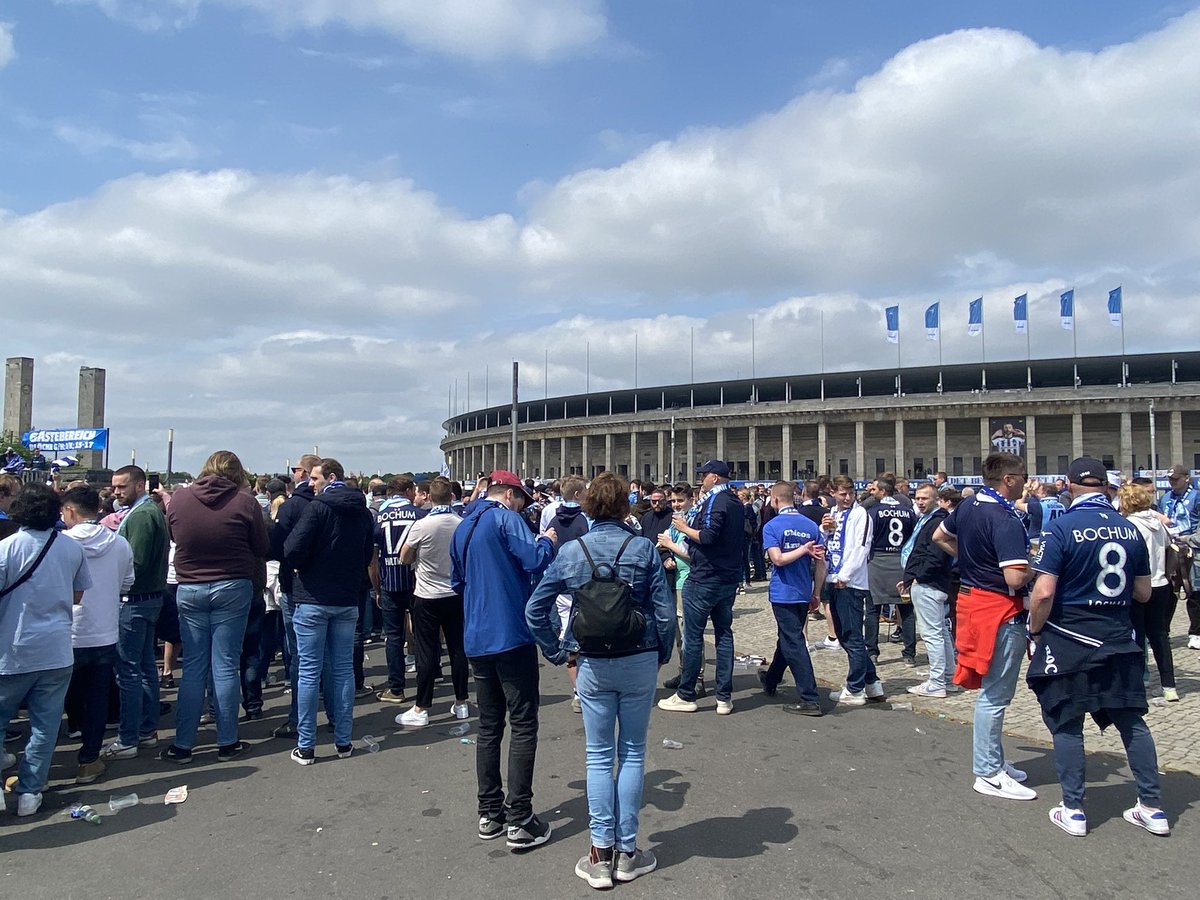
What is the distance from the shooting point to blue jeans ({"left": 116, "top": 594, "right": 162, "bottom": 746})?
631 centimetres

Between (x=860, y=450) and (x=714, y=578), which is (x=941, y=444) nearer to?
(x=860, y=450)

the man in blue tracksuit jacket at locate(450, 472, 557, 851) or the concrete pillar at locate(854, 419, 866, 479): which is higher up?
the concrete pillar at locate(854, 419, 866, 479)

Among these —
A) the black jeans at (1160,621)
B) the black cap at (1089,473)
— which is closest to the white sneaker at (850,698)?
the black jeans at (1160,621)

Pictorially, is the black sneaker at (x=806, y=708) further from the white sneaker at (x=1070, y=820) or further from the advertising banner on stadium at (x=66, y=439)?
the advertising banner on stadium at (x=66, y=439)

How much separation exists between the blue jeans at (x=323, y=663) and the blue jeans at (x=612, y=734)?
2750 mm

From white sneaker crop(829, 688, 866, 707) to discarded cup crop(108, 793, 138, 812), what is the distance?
6.00 metres

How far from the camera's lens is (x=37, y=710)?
5.24m

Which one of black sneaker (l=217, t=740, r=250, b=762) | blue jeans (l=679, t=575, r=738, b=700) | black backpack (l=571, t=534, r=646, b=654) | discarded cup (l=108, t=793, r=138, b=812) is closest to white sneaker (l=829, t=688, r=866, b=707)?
blue jeans (l=679, t=575, r=738, b=700)

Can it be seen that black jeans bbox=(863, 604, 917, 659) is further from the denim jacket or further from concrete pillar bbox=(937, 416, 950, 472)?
concrete pillar bbox=(937, 416, 950, 472)

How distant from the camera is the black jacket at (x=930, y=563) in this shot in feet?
26.9

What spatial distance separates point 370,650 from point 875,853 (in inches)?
324

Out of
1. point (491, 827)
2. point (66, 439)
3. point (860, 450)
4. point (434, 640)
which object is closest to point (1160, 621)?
point (491, 827)

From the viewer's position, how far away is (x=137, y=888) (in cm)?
409

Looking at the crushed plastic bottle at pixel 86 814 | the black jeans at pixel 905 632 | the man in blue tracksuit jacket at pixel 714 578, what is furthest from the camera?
the black jeans at pixel 905 632
